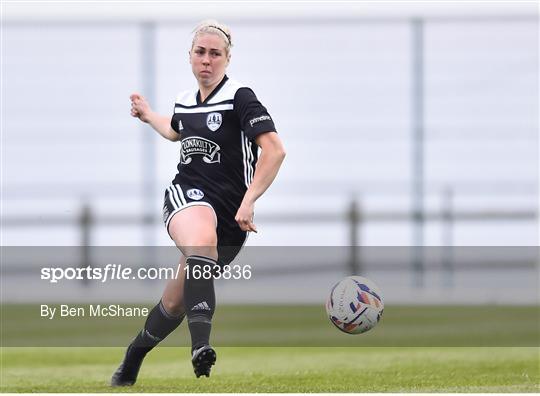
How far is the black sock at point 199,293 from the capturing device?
5906mm

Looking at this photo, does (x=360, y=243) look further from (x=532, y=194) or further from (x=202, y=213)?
(x=202, y=213)

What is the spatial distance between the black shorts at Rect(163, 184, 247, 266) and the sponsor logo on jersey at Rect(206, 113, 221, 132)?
352 mm

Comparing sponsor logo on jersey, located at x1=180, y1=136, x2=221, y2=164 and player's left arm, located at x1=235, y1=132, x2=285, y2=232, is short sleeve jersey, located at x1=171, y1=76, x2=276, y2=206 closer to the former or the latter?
sponsor logo on jersey, located at x1=180, y1=136, x2=221, y2=164

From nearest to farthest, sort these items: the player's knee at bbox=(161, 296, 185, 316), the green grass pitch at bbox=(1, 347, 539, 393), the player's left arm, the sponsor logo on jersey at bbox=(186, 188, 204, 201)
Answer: the player's left arm < the sponsor logo on jersey at bbox=(186, 188, 204, 201) < the player's knee at bbox=(161, 296, 185, 316) < the green grass pitch at bbox=(1, 347, 539, 393)

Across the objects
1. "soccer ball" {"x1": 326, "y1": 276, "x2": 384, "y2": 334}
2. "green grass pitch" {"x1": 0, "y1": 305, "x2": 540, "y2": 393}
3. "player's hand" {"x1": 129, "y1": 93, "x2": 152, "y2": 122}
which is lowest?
"green grass pitch" {"x1": 0, "y1": 305, "x2": 540, "y2": 393}

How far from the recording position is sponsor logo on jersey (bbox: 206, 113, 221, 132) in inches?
242

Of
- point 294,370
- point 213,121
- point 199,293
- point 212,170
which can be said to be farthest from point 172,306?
point 294,370

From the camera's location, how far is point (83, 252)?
14.5m

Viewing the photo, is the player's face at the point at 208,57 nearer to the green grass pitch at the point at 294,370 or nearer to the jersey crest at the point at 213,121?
the jersey crest at the point at 213,121

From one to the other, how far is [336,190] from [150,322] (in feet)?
25.2

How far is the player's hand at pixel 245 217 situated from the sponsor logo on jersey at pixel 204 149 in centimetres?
41

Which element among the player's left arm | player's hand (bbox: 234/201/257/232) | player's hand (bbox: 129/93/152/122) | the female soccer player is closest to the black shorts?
the female soccer player

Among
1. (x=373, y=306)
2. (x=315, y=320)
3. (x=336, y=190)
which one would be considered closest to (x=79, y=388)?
(x=373, y=306)

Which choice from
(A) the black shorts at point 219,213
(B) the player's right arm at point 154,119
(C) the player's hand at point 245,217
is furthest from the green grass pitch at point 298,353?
(B) the player's right arm at point 154,119
